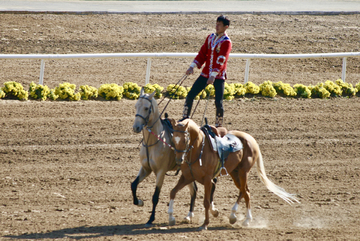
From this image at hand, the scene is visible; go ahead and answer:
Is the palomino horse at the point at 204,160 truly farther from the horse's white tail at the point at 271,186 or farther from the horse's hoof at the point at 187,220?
the horse's hoof at the point at 187,220

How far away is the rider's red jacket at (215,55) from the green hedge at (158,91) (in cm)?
202

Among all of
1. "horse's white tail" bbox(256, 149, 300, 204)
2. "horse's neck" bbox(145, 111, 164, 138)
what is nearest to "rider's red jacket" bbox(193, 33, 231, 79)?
"horse's neck" bbox(145, 111, 164, 138)

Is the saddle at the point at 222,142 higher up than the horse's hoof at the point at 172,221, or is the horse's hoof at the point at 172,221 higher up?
the saddle at the point at 222,142

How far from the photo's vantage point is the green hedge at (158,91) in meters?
10.5

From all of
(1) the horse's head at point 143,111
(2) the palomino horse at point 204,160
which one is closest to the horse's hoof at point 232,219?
(2) the palomino horse at point 204,160

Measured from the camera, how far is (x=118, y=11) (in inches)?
735

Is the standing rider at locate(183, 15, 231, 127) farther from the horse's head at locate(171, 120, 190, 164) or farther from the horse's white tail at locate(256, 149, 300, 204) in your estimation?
the horse's head at locate(171, 120, 190, 164)

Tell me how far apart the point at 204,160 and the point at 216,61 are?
5.46 feet

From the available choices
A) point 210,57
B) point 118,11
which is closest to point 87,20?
point 118,11

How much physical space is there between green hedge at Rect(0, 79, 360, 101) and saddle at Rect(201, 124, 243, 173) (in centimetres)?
276

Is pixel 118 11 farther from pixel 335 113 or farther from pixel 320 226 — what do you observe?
pixel 320 226

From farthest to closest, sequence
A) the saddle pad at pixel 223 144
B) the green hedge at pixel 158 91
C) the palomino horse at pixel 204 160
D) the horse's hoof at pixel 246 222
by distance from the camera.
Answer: the green hedge at pixel 158 91 → the horse's hoof at pixel 246 222 → the saddle pad at pixel 223 144 → the palomino horse at pixel 204 160

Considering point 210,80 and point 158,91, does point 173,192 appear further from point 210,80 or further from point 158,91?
point 158,91

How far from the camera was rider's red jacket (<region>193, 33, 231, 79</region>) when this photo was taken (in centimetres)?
708
